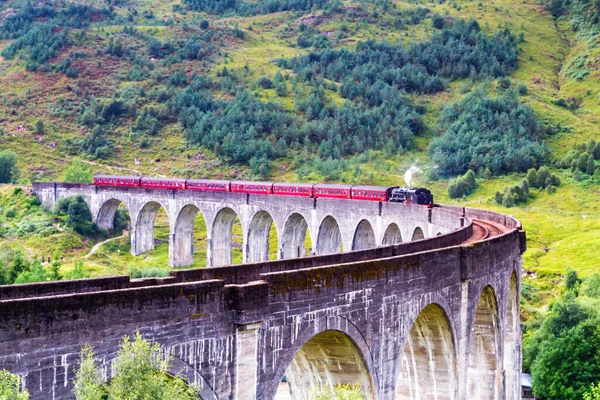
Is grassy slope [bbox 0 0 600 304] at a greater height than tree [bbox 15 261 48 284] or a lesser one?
greater

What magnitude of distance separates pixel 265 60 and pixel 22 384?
12615 cm

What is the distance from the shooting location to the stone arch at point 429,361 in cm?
2391

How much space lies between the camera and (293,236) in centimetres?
5741

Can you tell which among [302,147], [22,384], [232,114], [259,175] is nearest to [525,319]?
[22,384]

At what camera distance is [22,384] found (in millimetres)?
12258

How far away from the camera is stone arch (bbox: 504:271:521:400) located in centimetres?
3253

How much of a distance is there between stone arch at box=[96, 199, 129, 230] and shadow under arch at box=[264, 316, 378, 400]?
55.1 meters

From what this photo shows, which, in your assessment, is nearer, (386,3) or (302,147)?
(302,147)

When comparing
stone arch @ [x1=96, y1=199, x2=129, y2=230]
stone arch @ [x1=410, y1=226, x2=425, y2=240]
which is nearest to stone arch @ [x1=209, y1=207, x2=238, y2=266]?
stone arch @ [x1=96, y1=199, x2=129, y2=230]

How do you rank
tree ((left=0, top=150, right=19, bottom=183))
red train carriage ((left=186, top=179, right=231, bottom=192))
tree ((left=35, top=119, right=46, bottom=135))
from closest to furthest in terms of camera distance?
red train carriage ((left=186, top=179, right=231, bottom=192)) → tree ((left=0, top=150, right=19, bottom=183)) → tree ((left=35, top=119, right=46, bottom=135))

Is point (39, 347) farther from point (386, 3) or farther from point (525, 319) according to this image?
point (386, 3)

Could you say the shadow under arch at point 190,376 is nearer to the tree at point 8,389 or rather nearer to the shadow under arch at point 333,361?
the shadow under arch at point 333,361

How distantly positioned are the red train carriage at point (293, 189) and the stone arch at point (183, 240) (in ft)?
31.7

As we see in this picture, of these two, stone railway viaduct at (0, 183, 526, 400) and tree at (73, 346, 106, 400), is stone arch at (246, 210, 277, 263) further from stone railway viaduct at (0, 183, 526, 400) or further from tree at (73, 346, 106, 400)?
tree at (73, 346, 106, 400)
